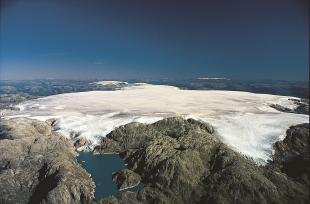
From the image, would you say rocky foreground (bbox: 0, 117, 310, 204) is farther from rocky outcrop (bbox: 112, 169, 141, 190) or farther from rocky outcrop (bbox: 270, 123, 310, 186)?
rocky outcrop (bbox: 112, 169, 141, 190)

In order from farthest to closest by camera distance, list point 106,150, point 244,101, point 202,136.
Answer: point 244,101, point 106,150, point 202,136

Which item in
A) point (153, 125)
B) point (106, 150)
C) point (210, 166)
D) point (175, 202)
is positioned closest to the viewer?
point (175, 202)

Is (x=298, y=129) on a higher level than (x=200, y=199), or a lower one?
higher

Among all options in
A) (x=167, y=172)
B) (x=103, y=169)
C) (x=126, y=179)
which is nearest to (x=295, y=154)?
(x=167, y=172)

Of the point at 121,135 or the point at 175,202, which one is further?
the point at 121,135

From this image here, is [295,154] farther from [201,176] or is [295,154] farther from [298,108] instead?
[298,108]

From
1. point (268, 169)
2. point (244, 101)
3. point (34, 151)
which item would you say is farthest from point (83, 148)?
A: point (244, 101)

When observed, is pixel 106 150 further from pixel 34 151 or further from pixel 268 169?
pixel 268 169

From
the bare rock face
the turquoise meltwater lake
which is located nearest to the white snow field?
the turquoise meltwater lake
